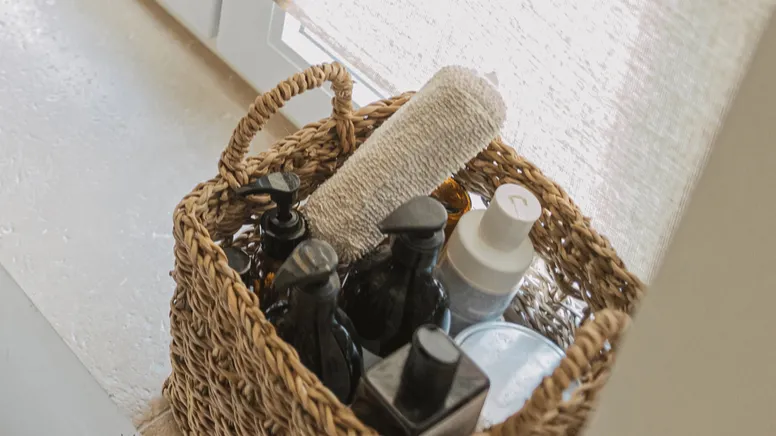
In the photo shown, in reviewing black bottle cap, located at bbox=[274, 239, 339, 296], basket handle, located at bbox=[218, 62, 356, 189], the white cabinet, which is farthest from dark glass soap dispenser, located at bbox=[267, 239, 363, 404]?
the white cabinet

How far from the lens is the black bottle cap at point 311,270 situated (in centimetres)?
46

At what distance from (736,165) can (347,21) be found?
1.95ft

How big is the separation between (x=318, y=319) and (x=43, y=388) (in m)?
0.37

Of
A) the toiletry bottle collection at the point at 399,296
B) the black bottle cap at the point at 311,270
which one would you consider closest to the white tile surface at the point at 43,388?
the toiletry bottle collection at the point at 399,296

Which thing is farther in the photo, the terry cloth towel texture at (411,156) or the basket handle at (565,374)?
the terry cloth towel texture at (411,156)

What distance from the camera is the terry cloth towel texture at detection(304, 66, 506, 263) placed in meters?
0.56

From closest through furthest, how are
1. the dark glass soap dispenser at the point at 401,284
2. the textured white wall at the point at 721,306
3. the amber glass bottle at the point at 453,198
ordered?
the textured white wall at the point at 721,306
the dark glass soap dispenser at the point at 401,284
the amber glass bottle at the point at 453,198

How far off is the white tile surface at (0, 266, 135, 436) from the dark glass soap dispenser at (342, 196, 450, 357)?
28 centimetres

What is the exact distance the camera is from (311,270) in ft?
1.50

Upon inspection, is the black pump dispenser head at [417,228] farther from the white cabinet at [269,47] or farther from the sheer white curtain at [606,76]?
the white cabinet at [269,47]

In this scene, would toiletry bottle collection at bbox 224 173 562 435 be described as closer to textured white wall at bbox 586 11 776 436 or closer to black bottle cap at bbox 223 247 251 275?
black bottle cap at bbox 223 247 251 275

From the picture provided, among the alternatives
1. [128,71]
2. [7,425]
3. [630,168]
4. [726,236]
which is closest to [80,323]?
[7,425]

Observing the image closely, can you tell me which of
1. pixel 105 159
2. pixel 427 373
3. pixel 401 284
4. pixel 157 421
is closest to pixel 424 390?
pixel 427 373

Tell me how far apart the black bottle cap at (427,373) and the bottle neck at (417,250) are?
0.09 metres
